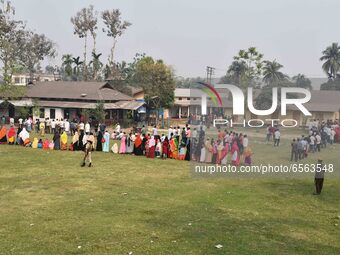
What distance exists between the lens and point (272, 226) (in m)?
9.84

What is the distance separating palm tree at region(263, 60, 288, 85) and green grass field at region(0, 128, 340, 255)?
7.29 ft

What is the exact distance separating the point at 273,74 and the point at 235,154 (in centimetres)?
375

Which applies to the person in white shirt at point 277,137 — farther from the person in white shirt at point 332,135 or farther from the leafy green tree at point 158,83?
the leafy green tree at point 158,83

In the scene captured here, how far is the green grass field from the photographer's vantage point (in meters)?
8.35

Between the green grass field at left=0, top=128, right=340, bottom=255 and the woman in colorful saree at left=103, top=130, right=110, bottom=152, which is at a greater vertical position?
the woman in colorful saree at left=103, top=130, right=110, bottom=152

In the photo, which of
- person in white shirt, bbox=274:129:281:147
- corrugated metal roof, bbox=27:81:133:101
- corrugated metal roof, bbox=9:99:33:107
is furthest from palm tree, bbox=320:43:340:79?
person in white shirt, bbox=274:129:281:147

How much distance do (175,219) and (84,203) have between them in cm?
286

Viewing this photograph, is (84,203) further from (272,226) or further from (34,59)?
(34,59)

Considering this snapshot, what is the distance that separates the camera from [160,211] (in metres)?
10.9

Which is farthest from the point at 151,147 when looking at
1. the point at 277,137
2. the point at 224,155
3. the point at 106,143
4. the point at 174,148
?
the point at 277,137

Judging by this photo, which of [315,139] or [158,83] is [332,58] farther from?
[315,139]

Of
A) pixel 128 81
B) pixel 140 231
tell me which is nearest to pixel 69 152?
pixel 140 231

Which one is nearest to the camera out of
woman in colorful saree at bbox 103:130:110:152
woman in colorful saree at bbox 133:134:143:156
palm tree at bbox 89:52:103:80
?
woman in colorful saree at bbox 133:134:143:156

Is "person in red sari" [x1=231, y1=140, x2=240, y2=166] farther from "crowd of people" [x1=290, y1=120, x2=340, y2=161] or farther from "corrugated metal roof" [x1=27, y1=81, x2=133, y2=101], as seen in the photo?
"corrugated metal roof" [x1=27, y1=81, x2=133, y2=101]
